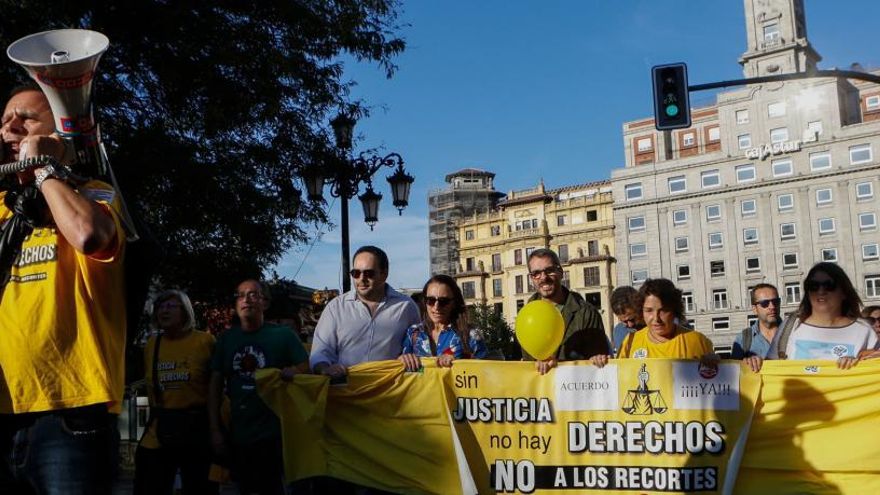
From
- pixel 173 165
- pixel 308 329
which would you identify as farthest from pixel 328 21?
pixel 308 329

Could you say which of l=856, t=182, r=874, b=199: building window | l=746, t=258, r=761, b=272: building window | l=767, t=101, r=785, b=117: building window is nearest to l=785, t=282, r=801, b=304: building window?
l=746, t=258, r=761, b=272: building window

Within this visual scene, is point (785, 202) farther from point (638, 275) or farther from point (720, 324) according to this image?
point (638, 275)

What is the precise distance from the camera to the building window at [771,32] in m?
84.0

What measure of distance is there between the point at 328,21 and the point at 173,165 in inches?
143

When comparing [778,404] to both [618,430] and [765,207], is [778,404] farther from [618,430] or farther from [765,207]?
[765,207]

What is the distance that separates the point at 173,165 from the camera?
1077 cm

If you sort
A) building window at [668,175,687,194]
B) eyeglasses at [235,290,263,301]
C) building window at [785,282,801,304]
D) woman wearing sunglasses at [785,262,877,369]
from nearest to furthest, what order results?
woman wearing sunglasses at [785,262,877,369] → eyeglasses at [235,290,263,301] → building window at [785,282,801,304] → building window at [668,175,687,194]

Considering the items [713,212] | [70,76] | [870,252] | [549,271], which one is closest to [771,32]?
[713,212]

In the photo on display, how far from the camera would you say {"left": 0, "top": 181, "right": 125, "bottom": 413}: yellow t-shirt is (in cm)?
235

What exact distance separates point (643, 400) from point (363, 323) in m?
1.93

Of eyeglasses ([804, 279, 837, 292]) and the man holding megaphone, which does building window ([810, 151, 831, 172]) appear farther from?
the man holding megaphone

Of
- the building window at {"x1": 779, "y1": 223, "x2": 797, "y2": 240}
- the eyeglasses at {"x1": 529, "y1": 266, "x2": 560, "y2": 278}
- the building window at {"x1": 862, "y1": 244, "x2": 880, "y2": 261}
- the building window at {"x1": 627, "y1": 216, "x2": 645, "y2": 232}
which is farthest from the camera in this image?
the building window at {"x1": 627, "y1": 216, "x2": 645, "y2": 232}

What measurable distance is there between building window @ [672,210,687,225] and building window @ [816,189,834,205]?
39.3ft

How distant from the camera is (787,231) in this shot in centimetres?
7475
